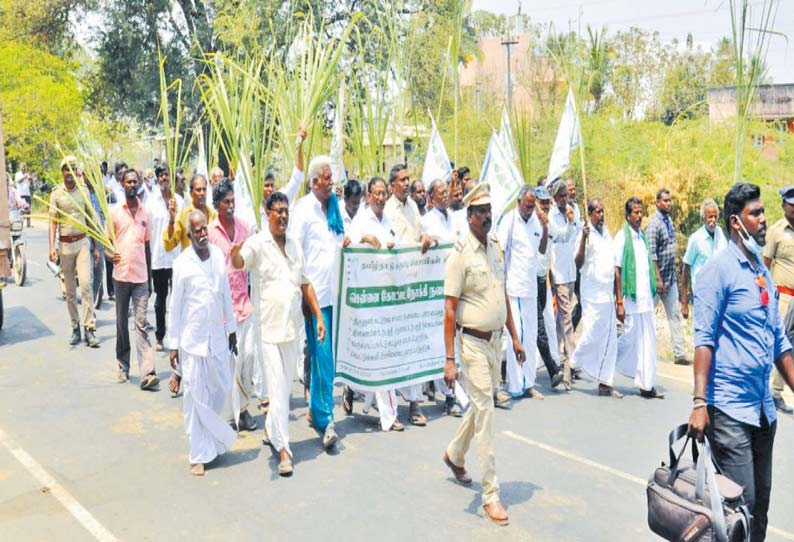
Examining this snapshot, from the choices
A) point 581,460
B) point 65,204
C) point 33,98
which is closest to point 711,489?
point 581,460

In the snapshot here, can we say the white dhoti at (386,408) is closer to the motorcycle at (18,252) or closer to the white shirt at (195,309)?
the white shirt at (195,309)

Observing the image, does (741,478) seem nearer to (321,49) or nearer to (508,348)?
(508,348)

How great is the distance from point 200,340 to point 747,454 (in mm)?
3650

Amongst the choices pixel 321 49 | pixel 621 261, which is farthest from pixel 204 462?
pixel 621 261

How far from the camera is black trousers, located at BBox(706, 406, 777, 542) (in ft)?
12.9

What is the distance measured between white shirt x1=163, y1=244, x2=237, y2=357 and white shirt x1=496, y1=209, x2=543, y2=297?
2.97 meters

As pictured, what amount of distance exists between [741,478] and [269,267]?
338 cm

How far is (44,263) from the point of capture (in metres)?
17.4

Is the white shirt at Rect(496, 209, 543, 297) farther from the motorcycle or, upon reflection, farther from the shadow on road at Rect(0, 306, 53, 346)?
the motorcycle

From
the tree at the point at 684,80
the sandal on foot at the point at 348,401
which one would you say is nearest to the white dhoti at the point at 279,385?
the sandal on foot at the point at 348,401

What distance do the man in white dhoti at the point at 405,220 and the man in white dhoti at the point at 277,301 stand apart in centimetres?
139

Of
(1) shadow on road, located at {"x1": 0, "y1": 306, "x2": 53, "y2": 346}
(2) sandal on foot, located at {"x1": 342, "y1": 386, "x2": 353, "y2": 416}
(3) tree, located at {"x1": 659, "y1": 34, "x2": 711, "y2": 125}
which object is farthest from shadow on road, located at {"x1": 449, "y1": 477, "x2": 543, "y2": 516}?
(3) tree, located at {"x1": 659, "y1": 34, "x2": 711, "y2": 125}

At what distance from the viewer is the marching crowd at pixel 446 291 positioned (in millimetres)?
5117

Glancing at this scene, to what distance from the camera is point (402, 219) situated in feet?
23.5
